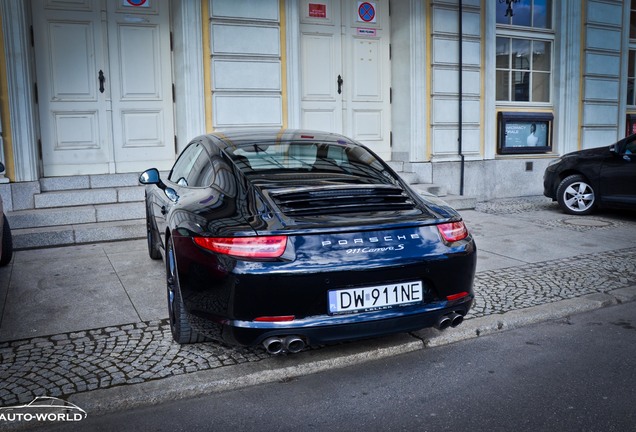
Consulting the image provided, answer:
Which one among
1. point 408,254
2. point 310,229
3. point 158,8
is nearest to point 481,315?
point 408,254

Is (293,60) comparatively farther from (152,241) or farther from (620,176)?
(620,176)

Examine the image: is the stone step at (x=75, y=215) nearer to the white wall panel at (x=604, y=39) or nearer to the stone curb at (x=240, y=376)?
the stone curb at (x=240, y=376)

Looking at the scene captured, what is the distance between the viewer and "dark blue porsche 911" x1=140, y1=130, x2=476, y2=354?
Result: 3.42 m

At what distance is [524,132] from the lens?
40.4 ft

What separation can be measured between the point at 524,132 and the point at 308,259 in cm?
999

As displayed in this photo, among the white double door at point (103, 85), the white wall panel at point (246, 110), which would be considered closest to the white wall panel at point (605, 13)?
the white wall panel at point (246, 110)

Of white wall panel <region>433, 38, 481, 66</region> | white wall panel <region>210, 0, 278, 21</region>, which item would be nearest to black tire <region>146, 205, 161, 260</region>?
white wall panel <region>210, 0, 278, 21</region>

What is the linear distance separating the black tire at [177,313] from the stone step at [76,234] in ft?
12.2

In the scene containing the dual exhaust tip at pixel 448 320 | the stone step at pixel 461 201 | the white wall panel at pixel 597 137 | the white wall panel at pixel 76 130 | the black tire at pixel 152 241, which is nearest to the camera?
the dual exhaust tip at pixel 448 320

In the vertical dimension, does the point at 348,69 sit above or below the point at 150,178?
above

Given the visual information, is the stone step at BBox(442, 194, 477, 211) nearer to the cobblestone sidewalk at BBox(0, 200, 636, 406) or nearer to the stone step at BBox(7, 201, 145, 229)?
the cobblestone sidewalk at BBox(0, 200, 636, 406)

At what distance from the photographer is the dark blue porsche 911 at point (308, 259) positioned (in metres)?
3.42

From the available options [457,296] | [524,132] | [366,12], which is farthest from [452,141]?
[457,296]

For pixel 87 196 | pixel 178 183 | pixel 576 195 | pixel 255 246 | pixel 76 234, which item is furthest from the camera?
pixel 576 195
